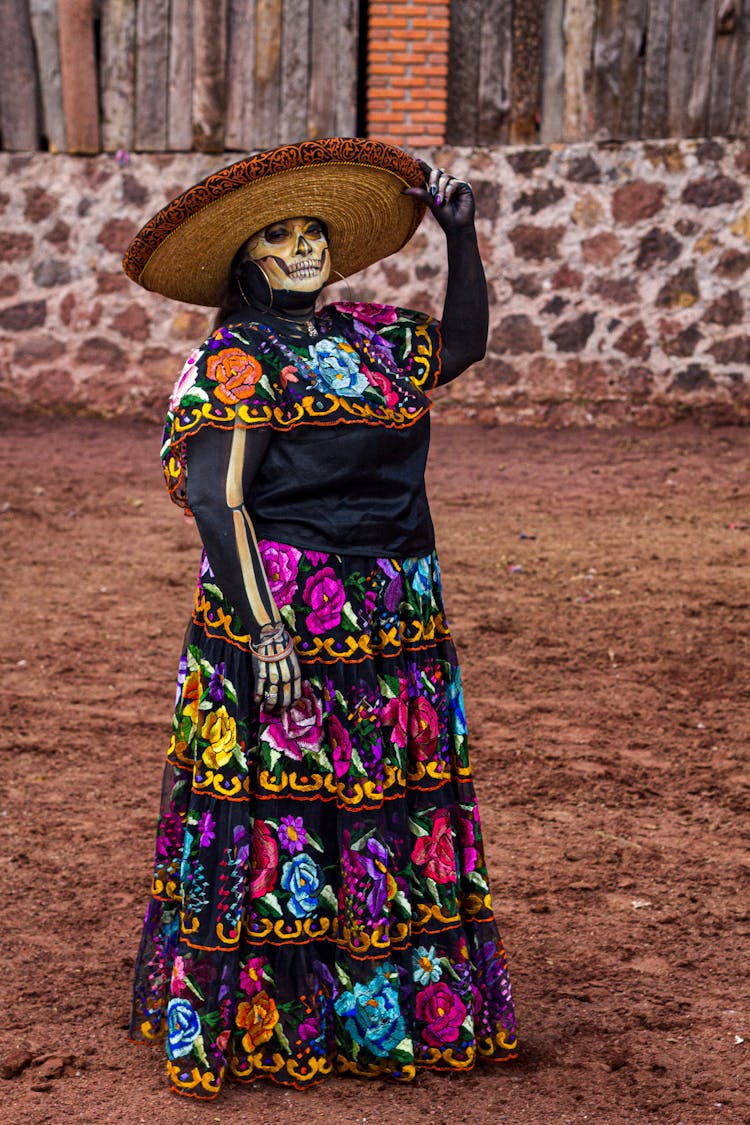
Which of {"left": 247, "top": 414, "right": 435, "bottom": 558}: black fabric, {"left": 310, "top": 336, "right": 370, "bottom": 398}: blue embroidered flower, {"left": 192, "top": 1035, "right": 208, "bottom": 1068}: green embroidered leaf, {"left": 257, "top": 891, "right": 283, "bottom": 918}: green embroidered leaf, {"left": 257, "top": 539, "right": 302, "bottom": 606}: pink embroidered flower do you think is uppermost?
{"left": 310, "top": 336, "right": 370, "bottom": 398}: blue embroidered flower

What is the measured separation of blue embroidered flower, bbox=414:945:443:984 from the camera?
120 inches

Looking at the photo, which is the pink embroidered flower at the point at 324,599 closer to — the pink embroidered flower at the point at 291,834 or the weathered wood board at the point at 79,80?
the pink embroidered flower at the point at 291,834

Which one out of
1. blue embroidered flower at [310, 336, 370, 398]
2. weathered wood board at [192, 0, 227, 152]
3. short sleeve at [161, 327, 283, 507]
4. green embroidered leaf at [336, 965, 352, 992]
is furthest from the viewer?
weathered wood board at [192, 0, 227, 152]

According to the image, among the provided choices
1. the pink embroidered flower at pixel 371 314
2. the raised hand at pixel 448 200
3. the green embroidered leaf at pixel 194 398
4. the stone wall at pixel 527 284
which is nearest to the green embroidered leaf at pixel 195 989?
the green embroidered leaf at pixel 194 398

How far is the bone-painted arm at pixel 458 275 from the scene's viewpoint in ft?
10.2

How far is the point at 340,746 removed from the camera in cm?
294

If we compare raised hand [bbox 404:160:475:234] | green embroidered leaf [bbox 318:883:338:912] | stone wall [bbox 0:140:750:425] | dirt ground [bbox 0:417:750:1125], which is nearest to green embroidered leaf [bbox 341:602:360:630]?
green embroidered leaf [bbox 318:883:338:912]

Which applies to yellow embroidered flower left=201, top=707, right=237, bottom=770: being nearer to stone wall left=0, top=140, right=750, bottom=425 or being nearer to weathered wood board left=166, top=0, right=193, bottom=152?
stone wall left=0, top=140, right=750, bottom=425

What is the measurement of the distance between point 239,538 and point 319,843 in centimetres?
70

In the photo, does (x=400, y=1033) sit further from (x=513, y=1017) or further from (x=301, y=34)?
(x=301, y=34)

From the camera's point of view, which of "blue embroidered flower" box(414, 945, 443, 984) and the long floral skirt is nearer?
the long floral skirt

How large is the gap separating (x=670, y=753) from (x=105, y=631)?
2764 millimetres

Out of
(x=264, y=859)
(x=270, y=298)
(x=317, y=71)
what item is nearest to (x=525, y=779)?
(x=264, y=859)

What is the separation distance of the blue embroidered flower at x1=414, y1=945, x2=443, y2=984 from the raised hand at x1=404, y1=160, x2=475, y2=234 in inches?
64.9
